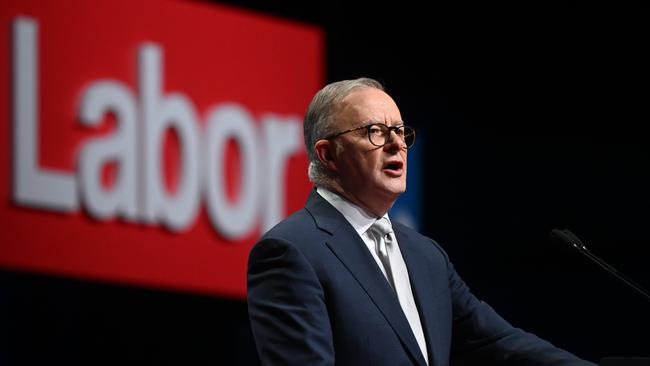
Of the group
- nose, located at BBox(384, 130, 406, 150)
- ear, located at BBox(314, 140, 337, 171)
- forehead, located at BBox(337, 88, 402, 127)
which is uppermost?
forehead, located at BBox(337, 88, 402, 127)

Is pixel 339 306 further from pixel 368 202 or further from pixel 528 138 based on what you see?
pixel 528 138

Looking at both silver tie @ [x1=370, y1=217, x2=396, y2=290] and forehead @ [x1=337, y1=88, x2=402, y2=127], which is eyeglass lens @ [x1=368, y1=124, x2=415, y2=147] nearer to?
forehead @ [x1=337, y1=88, x2=402, y2=127]

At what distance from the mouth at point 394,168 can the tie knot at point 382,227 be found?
104 millimetres

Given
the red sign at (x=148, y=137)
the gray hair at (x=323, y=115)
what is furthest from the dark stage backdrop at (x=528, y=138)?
the gray hair at (x=323, y=115)

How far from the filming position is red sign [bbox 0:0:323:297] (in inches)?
161

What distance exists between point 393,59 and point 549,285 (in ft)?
4.27

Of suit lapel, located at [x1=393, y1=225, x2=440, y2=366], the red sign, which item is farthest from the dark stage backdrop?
suit lapel, located at [x1=393, y1=225, x2=440, y2=366]

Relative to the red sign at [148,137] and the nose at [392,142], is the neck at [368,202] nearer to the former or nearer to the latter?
the nose at [392,142]

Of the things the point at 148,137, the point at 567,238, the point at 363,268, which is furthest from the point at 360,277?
the point at 148,137

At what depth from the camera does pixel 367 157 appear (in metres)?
2.27

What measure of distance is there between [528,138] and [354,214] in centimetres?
338

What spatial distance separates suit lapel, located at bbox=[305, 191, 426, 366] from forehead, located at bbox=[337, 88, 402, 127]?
0.19m

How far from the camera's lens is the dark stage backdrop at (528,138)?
5.22m

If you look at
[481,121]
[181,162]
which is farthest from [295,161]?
[481,121]
